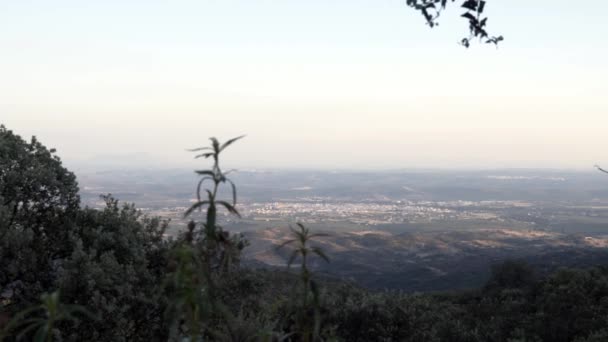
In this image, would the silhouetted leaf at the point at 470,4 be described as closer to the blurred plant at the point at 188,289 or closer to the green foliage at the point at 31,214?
the blurred plant at the point at 188,289

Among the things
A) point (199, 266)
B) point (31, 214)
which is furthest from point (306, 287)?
point (31, 214)

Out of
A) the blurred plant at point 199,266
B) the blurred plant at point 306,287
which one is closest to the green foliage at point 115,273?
the blurred plant at point 306,287

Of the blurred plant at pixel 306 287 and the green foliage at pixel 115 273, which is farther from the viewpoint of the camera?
the green foliage at pixel 115 273

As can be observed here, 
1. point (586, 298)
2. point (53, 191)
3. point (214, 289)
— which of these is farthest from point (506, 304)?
point (214, 289)

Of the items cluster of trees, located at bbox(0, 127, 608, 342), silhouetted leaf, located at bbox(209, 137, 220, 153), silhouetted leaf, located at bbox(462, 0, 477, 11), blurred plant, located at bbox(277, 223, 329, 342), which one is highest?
silhouetted leaf, located at bbox(462, 0, 477, 11)

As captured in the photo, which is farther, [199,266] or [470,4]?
[470,4]

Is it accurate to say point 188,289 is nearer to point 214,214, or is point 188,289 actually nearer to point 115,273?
Answer: point 214,214

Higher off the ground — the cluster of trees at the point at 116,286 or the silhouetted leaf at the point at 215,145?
the silhouetted leaf at the point at 215,145

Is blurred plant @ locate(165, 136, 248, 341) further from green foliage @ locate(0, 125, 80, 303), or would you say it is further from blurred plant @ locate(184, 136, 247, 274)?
green foliage @ locate(0, 125, 80, 303)

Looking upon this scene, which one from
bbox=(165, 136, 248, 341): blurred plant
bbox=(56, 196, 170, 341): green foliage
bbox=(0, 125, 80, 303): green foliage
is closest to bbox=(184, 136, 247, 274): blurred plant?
bbox=(165, 136, 248, 341): blurred plant
